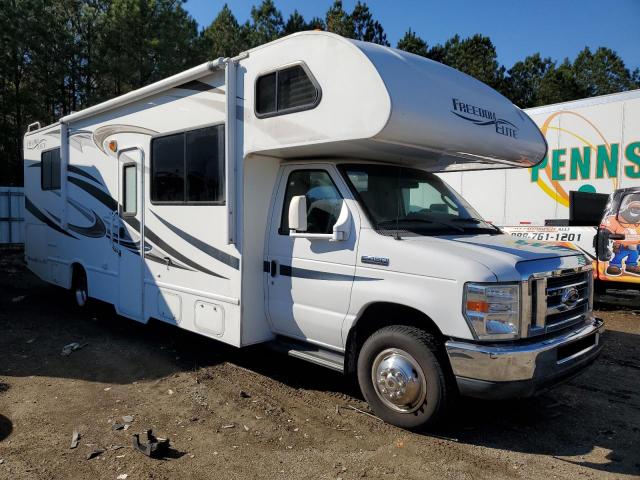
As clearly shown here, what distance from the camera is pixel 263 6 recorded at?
33125mm

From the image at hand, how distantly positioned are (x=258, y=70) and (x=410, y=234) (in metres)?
2.07

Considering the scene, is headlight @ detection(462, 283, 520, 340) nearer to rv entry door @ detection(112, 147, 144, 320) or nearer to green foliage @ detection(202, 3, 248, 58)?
rv entry door @ detection(112, 147, 144, 320)

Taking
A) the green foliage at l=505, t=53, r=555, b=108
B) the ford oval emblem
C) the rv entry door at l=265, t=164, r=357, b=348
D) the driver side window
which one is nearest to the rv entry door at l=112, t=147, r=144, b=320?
the rv entry door at l=265, t=164, r=357, b=348

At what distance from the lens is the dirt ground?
3.60 m

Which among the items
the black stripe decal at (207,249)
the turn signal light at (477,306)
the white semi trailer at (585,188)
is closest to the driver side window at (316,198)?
the black stripe decal at (207,249)

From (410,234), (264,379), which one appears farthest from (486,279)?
(264,379)

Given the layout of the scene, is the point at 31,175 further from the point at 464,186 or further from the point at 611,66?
the point at 611,66

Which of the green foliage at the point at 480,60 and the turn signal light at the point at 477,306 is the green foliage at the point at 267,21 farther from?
the turn signal light at the point at 477,306

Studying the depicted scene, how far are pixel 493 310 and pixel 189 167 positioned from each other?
350 centimetres

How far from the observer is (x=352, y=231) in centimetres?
434

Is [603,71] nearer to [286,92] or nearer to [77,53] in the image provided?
[77,53]

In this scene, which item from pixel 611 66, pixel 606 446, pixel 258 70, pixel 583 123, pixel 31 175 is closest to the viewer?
pixel 606 446

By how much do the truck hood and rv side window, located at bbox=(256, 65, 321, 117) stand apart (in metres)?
1.46

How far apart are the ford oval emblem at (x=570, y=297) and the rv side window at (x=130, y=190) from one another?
16.1ft
